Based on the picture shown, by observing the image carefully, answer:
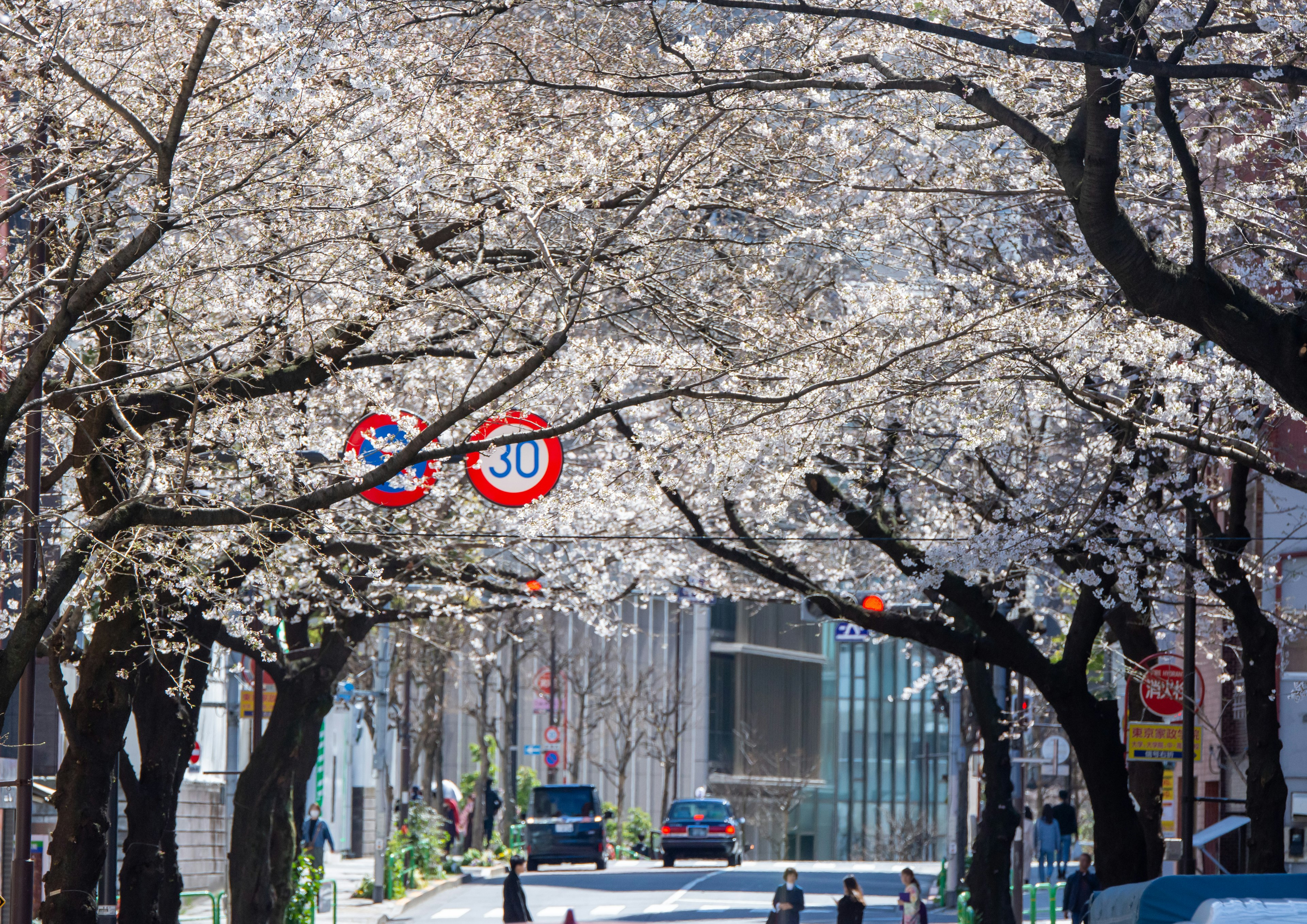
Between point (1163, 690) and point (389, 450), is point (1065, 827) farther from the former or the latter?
point (389, 450)

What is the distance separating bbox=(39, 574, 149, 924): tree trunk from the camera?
39.2ft

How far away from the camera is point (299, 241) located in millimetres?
11375

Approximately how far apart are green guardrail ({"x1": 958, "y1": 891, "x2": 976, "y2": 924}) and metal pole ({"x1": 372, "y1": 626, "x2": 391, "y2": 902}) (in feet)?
34.3

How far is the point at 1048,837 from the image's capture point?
101 ft

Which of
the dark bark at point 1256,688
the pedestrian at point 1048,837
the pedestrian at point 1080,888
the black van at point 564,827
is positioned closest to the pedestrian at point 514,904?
the pedestrian at point 1080,888

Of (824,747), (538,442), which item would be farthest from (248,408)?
(824,747)

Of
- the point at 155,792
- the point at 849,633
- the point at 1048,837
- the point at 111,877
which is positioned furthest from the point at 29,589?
the point at 1048,837

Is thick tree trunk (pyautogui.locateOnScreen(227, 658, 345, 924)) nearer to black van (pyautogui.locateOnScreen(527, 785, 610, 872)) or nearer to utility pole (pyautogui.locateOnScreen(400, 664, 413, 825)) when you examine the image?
utility pole (pyautogui.locateOnScreen(400, 664, 413, 825))

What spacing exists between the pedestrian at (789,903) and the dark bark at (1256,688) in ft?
22.5

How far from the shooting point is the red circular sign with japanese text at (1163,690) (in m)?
17.1

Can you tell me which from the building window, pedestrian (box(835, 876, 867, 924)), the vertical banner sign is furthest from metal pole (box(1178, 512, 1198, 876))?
the building window

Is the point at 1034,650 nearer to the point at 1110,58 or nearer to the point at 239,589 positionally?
the point at 239,589

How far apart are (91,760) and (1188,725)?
442 inches

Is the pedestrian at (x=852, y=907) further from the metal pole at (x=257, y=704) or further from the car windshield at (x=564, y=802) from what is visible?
the car windshield at (x=564, y=802)
